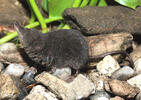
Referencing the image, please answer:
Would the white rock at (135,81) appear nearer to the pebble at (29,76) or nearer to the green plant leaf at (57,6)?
the pebble at (29,76)

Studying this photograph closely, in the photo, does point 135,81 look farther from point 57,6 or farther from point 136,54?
point 57,6

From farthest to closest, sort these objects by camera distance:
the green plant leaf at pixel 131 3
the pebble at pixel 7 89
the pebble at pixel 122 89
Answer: the green plant leaf at pixel 131 3, the pebble at pixel 122 89, the pebble at pixel 7 89

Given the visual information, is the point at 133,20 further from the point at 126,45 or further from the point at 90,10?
the point at 90,10

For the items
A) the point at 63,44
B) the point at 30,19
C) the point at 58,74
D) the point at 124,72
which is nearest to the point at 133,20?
the point at 124,72

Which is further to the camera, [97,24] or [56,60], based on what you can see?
[97,24]

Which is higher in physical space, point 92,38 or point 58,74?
point 92,38

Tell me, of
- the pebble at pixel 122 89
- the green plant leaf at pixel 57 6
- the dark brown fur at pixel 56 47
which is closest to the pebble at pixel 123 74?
the pebble at pixel 122 89
